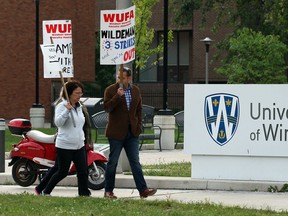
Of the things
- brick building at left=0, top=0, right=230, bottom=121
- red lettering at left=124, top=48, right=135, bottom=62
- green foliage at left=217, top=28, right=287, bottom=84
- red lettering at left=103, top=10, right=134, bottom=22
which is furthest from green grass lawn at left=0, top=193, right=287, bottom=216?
brick building at left=0, top=0, right=230, bottom=121

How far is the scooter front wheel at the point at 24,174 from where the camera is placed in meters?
15.2

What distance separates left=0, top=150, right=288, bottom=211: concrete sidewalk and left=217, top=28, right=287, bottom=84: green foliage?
19.1 metres

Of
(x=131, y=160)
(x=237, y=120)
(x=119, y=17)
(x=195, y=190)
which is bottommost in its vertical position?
(x=195, y=190)

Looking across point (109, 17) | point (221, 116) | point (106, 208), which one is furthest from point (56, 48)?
point (106, 208)

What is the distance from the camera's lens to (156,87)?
5656 centimetres

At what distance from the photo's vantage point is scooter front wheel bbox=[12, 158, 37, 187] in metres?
15.2

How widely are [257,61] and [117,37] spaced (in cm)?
2015

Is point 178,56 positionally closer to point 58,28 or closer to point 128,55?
point 58,28

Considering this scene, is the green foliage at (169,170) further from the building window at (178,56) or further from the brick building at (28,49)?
the building window at (178,56)

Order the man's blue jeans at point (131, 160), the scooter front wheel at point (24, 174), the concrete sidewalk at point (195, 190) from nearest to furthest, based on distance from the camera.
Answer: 1. the man's blue jeans at point (131, 160)
2. the concrete sidewalk at point (195, 190)
3. the scooter front wheel at point (24, 174)

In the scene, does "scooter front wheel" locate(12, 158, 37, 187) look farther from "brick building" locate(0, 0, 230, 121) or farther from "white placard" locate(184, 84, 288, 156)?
Result: "brick building" locate(0, 0, 230, 121)

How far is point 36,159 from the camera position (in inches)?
590

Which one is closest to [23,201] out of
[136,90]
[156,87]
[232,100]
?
[136,90]

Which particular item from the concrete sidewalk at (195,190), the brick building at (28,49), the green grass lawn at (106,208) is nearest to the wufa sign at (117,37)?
the concrete sidewalk at (195,190)
